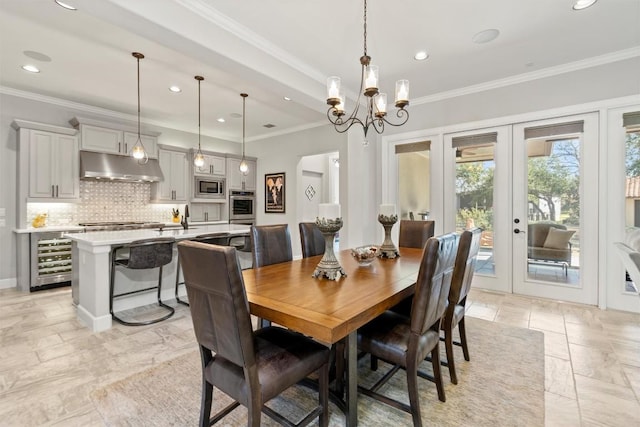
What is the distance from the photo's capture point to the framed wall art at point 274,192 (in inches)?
264

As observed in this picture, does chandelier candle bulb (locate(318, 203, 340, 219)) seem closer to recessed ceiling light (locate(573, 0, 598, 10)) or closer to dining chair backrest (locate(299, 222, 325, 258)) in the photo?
dining chair backrest (locate(299, 222, 325, 258))

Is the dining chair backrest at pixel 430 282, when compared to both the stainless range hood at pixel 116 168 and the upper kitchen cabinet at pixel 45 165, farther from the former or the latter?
the upper kitchen cabinet at pixel 45 165

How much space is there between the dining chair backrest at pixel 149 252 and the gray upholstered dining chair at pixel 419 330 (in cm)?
236

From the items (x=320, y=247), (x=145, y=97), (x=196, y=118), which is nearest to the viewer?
(x=320, y=247)

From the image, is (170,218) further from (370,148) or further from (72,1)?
(72,1)

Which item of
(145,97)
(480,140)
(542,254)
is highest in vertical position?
(145,97)

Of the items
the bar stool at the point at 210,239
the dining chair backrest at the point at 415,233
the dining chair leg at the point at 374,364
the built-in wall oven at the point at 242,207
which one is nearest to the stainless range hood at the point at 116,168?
the built-in wall oven at the point at 242,207

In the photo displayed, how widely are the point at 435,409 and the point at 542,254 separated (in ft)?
10.1

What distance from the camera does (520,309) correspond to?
353cm

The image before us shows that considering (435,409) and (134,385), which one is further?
(134,385)

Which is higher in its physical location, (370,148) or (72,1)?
(72,1)

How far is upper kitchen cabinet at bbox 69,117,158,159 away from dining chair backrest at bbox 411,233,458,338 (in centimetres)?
548

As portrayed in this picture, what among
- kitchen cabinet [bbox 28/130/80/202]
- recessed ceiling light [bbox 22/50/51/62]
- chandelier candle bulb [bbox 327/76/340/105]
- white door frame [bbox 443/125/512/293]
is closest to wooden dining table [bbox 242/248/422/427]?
chandelier candle bulb [bbox 327/76/340/105]

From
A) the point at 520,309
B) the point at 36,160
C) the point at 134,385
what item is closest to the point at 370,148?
the point at 520,309
